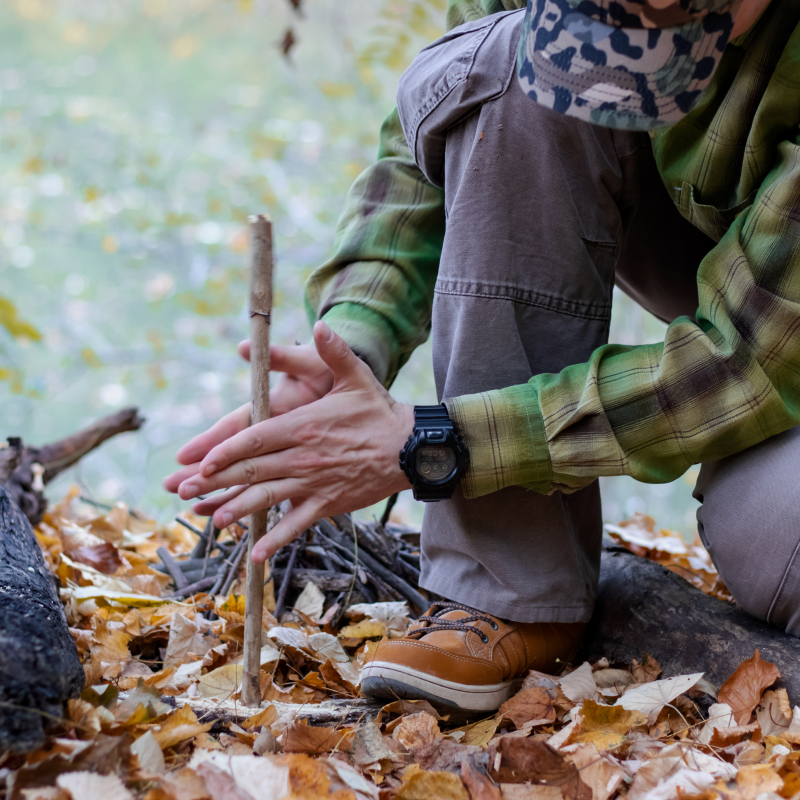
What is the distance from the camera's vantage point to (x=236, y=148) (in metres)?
6.00

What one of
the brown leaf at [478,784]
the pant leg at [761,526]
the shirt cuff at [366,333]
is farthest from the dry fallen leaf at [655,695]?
the shirt cuff at [366,333]

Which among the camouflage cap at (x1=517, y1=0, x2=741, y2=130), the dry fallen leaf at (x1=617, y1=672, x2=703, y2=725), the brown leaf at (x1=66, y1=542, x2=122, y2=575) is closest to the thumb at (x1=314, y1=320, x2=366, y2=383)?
the camouflage cap at (x1=517, y1=0, x2=741, y2=130)

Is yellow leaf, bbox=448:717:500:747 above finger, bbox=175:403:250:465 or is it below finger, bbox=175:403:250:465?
below

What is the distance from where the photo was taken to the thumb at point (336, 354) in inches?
42.3

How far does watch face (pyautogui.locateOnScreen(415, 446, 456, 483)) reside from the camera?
112 centimetres

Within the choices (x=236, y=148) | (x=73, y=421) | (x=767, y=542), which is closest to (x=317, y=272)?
(x=767, y=542)

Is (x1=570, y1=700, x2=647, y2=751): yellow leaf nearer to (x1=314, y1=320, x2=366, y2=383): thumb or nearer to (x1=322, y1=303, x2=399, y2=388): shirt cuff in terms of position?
(x1=314, y1=320, x2=366, y2=383): thumb

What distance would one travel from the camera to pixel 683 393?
1.10m

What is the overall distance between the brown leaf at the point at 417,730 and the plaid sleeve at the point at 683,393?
360mm

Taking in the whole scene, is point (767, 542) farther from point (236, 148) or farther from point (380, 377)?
point (236, 148)

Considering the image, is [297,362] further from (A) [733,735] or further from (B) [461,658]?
(A) [733,735]

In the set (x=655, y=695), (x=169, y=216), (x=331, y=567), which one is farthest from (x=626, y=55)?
(x=169, y=216)

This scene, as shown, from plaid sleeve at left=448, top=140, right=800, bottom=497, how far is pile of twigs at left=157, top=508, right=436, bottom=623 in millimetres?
573

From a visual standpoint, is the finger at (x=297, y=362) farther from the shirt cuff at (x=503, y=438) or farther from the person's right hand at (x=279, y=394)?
the shirt cuff at (x=503, y=438)
